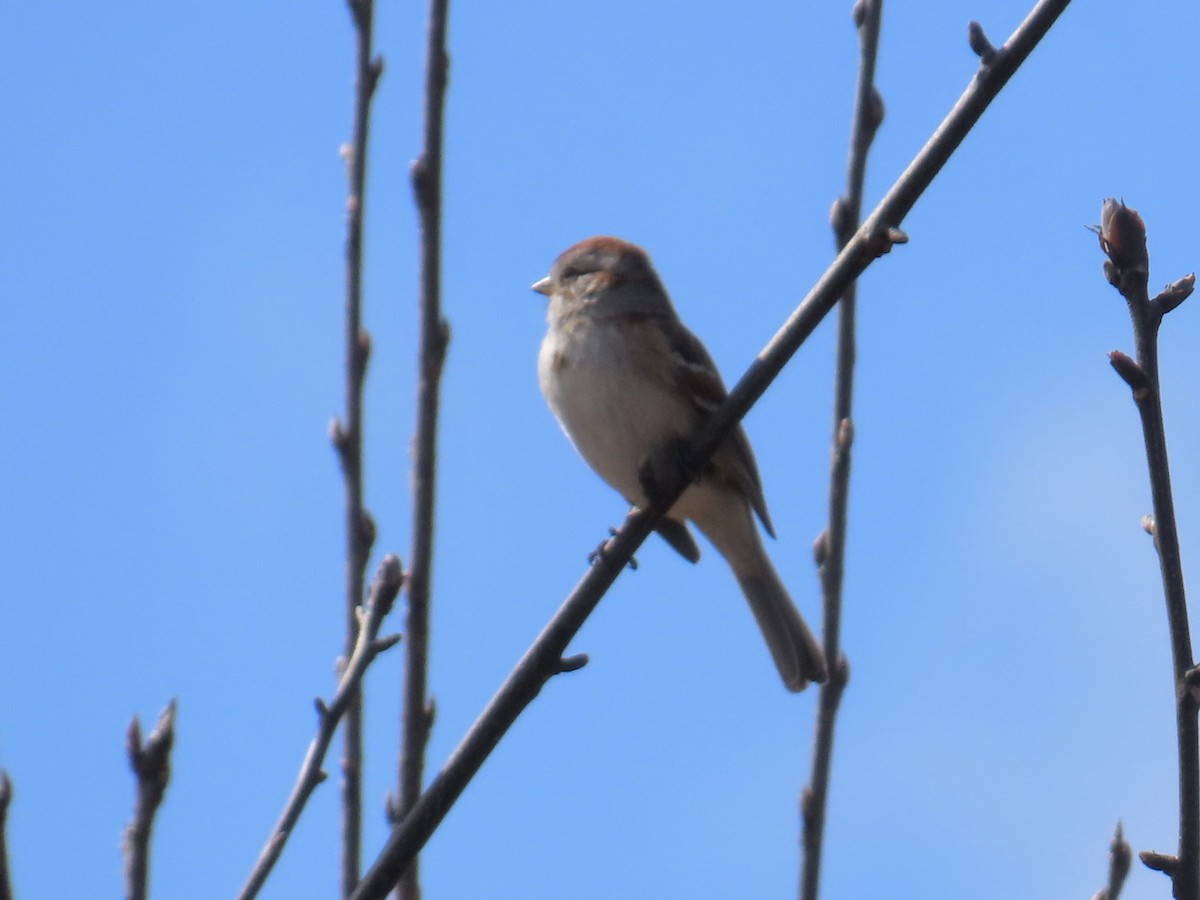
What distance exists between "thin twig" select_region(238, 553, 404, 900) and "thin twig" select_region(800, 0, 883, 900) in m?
1.05

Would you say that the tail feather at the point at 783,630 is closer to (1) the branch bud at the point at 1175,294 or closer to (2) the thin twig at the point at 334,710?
(2) the thin twig at the point at 334,710

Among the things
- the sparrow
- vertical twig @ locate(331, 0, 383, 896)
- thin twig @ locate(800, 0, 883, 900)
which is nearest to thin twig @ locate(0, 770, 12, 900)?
vertical twig @ locate(331, 0, 383, 896)

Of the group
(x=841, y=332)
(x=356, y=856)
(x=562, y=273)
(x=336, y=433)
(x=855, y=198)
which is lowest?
(x=356, y=856)

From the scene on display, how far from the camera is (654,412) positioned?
4.82 m

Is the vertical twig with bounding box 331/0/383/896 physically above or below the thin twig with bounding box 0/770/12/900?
above

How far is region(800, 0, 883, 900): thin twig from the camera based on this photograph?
10.4 feet

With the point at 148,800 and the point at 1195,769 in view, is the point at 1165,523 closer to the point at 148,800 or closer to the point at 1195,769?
the point at 1195,769

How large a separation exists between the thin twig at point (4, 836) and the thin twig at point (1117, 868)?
1.66m

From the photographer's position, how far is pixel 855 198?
3621mm

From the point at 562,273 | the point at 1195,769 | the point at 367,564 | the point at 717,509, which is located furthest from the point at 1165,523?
the point at 562,273

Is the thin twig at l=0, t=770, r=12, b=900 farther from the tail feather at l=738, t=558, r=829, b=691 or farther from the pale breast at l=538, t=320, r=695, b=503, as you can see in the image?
the tail feather at l=738, t=558, r=829, b=691

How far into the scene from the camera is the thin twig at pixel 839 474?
316cm

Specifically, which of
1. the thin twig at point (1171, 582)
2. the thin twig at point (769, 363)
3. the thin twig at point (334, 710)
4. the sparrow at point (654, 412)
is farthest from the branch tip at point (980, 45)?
the sparrow at point (654, 412)

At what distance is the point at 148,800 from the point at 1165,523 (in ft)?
4.20
